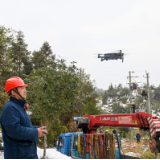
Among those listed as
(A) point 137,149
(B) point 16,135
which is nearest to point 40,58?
(A) point 137,149

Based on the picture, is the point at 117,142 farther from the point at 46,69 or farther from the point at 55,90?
the point at 46,69

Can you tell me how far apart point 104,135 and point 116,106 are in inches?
2243

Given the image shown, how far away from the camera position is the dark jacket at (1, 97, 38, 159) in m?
2.29

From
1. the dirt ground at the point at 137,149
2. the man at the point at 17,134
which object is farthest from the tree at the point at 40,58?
the man at the point at 17,134

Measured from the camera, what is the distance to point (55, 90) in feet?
31.7

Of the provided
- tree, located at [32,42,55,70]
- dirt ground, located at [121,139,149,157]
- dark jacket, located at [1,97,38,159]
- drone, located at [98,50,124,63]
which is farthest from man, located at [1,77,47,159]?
tree, located at [32,42,55,70]

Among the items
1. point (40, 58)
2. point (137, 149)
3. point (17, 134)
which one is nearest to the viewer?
point (17, 134)

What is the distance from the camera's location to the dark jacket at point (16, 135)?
229cm

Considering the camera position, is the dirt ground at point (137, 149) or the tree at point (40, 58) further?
the tree at point (40, 58)

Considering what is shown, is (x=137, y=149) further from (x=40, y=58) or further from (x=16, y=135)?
(x=40, y=58)

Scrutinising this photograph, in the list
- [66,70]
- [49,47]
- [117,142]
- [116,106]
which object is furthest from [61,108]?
Answer: [116,106]

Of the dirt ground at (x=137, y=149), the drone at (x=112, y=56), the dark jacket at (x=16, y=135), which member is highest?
the drone at (x=112, y=56)

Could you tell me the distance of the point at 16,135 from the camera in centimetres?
228

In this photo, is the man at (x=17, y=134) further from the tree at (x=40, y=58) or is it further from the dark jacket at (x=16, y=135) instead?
the tree at (x=40, y=58)
